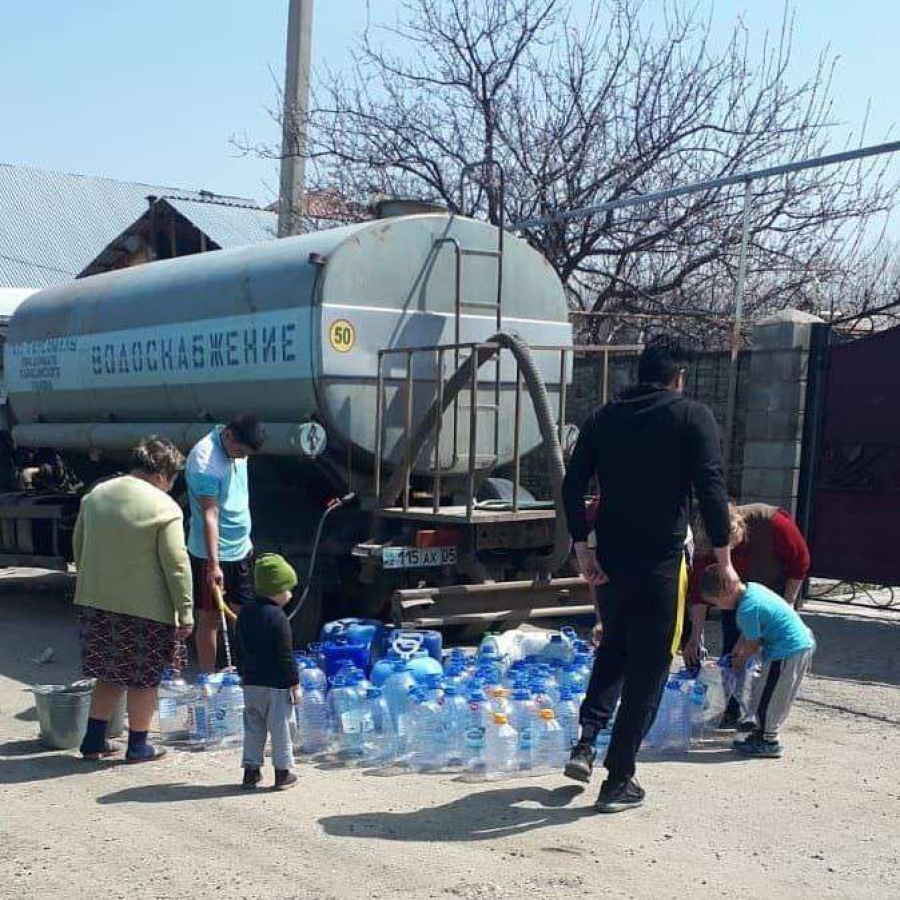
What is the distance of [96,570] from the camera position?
575 centimetres

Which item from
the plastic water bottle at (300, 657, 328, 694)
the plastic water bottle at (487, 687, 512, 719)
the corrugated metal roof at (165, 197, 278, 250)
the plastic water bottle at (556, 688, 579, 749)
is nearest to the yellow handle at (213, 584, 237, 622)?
the plastic water bottle at (300, 657, 328, 694)

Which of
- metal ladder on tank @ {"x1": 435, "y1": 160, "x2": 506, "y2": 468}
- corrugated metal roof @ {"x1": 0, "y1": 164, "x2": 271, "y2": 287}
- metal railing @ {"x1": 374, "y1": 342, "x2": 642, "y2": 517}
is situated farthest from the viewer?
corrugated metal roof @ {"x1": 0, "y1": 164, "x2": 271, "y2": 287}

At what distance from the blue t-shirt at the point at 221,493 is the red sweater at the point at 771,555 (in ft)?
Result: 8.89

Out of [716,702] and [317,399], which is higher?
[317,399]

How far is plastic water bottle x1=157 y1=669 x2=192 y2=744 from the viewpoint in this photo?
6285 millimetres

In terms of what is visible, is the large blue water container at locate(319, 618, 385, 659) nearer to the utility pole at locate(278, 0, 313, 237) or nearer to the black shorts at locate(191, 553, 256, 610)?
the black shorts at locate(191, 553, 256, 610)

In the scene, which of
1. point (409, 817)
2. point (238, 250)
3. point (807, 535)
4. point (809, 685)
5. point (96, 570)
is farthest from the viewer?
point (807, 535)

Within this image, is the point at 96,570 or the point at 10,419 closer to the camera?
the point at 96,570

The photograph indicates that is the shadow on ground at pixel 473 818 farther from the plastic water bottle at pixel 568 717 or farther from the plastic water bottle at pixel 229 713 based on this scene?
the plastic water bottle at pixel 229 713

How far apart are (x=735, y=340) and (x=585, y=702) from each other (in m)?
6.20

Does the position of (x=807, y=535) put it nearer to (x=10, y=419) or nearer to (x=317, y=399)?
(x=317, y=399)

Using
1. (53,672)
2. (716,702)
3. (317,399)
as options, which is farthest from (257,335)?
(716,702)

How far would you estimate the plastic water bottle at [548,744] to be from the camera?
18.6ft

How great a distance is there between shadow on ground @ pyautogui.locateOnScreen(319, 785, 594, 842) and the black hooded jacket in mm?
1062
